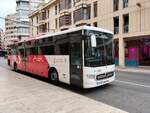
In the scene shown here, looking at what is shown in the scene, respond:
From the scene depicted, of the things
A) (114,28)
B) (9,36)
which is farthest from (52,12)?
(9,36)

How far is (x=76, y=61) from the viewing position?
9.50 meters

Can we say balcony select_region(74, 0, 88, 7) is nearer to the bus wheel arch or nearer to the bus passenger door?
the bus wheel arch

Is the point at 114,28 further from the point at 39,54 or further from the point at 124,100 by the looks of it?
A: the point at 124,100

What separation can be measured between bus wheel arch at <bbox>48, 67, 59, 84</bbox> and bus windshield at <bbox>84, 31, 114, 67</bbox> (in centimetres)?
281

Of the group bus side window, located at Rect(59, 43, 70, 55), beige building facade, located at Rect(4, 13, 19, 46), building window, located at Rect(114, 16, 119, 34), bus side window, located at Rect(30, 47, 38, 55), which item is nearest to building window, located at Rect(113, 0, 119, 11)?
building window, located at Rect(114, 16, 119, 34)

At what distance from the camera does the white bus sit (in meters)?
9.03

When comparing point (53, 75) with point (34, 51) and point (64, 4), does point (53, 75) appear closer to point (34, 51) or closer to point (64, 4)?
point (34, 51)

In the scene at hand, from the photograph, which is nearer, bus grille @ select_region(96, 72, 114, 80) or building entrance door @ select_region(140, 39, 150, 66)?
bus grille @ select_region(96, 72, 114, 80)

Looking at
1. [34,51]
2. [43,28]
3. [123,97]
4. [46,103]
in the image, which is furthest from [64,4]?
[46,103]

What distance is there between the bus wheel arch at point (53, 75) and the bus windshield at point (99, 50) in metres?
2.81

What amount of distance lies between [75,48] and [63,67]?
1.45m

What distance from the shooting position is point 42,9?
51656 mm

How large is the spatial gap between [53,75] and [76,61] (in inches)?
105

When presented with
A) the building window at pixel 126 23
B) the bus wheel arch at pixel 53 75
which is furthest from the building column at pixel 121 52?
the bus wheel arch at pixel 53 75
